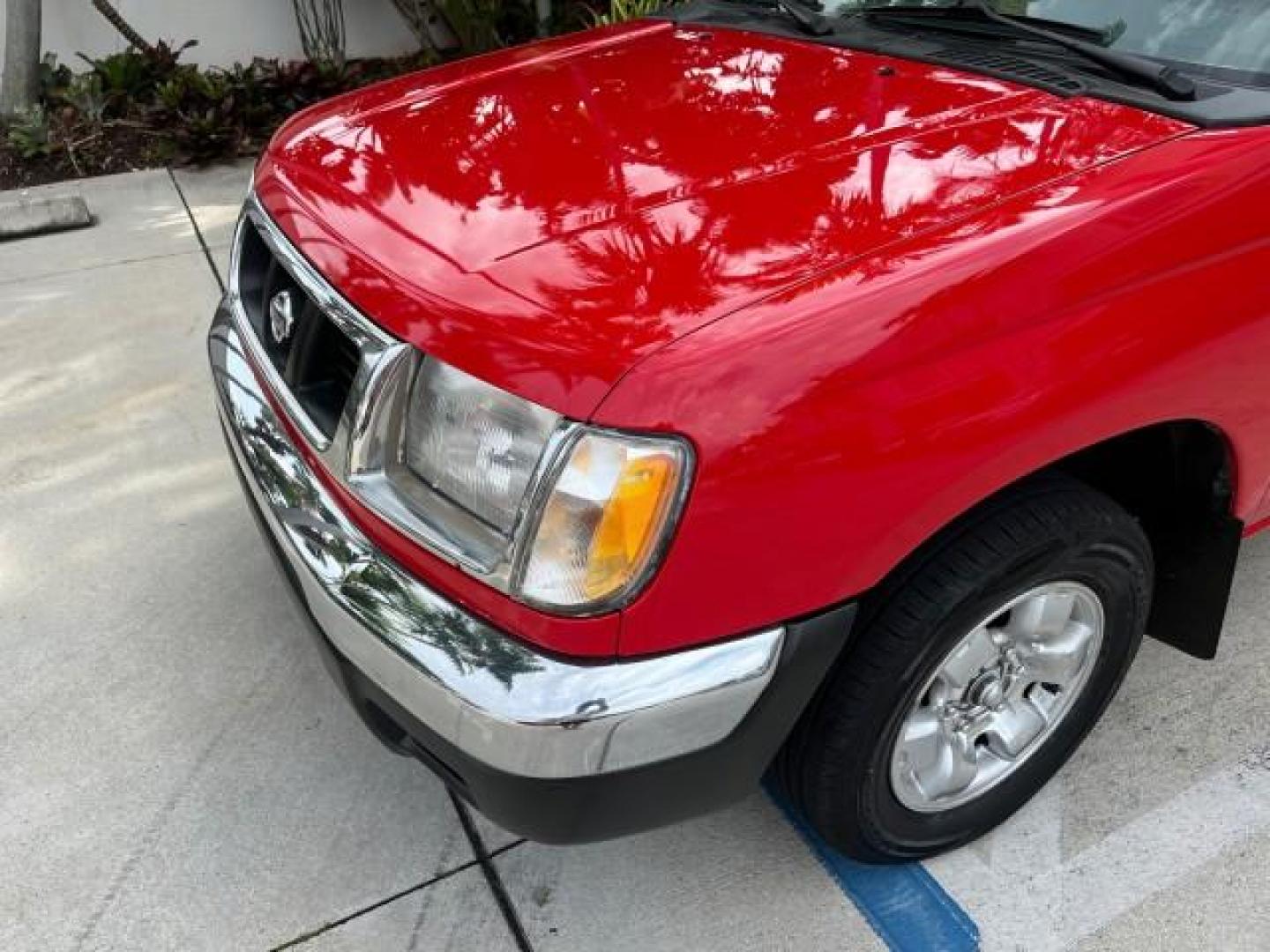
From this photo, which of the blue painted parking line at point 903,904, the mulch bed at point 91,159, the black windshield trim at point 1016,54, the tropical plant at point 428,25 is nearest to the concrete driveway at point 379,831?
the blue painted parking line at point 903,904

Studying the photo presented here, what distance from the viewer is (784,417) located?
56.9 inches

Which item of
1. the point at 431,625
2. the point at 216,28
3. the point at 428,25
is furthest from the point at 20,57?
the point at 431,625

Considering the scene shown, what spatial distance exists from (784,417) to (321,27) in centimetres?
667

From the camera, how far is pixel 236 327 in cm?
230

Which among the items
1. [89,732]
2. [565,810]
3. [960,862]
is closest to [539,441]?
[565,810]

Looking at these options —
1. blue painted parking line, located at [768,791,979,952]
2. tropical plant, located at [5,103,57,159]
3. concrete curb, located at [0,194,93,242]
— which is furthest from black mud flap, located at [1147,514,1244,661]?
tropical plant, located at [5,103,57,159]

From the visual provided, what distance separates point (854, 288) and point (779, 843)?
1.22 m

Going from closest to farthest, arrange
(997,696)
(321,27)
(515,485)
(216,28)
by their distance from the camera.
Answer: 1. (515,485)
2. (997,696)
3. (216,28)
4. (321,27)

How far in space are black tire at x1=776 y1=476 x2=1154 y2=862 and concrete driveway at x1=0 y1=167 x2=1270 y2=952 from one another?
256mm

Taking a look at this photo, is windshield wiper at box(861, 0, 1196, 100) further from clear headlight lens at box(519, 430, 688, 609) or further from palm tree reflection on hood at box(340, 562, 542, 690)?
palm tree reflection on hood at box(340, 562, 542, 690)

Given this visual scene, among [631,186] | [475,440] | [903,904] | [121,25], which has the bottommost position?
[903,904]

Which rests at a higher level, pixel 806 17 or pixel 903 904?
pixel 806 17

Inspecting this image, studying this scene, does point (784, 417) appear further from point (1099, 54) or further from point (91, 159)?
point (91, 159)

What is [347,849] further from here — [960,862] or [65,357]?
[65,357]
